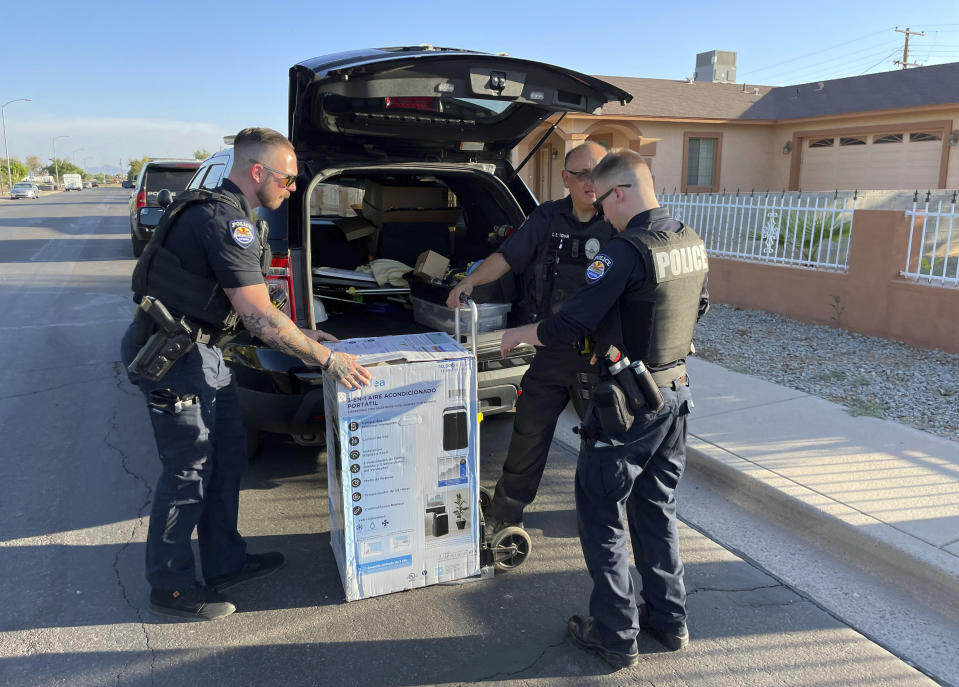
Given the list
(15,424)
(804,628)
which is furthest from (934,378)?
(15,424)

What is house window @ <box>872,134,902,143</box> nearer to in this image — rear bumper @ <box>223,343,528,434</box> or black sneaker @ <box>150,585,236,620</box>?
rear bumper @ <box>223,343,528,434</box>

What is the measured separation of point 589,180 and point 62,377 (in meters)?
5.18

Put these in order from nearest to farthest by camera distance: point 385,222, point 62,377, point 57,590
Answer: point 57,590
point 385,222
point 62,377

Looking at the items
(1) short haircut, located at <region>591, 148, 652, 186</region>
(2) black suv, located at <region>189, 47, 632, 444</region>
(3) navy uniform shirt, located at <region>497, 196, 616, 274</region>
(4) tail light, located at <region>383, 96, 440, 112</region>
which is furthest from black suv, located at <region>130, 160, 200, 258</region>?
(1) short haircut, located at <region>591, 148, 652, 186</region>

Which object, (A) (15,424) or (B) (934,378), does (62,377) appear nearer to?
(A) (15,424)

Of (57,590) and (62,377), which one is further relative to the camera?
(62,377)

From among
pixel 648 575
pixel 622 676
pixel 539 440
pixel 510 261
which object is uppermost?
pixel 510 261

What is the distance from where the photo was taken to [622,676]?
2.55m

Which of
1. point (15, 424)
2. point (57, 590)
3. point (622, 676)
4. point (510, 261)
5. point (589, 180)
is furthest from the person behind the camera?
point (15, 424)

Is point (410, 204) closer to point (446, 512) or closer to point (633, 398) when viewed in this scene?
point (446, 512)

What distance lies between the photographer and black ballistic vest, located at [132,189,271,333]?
2707mm

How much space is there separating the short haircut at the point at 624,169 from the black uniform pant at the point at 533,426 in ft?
2.98

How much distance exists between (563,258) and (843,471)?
83.1 inches

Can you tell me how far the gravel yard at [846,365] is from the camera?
5090mm
